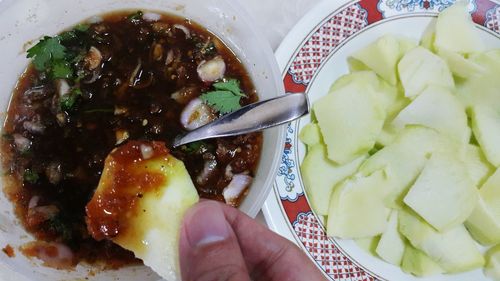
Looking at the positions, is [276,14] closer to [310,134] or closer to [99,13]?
[310,134]

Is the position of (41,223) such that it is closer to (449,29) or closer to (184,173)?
(184,173)

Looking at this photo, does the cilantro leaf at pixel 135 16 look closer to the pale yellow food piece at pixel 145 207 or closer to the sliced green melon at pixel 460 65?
the pale yellow food piece at pixel 145 207

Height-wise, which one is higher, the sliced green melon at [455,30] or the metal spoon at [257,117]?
the sliced green melon at [455,30]

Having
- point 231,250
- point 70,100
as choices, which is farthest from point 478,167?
point 70,100

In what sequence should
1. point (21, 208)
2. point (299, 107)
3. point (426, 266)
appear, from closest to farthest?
point (299, 107) → point (21, 208) → point (426, 266)

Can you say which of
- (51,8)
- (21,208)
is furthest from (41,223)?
(51,8)

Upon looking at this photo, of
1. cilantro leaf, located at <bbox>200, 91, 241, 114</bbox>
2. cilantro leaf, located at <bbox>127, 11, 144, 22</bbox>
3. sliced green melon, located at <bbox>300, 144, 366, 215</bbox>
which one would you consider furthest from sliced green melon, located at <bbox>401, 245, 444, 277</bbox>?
cilantro leaf, located at <bbox>127, 11, 144, 22</bbox>

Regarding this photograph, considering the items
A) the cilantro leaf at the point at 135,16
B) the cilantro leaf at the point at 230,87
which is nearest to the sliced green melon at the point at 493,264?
the cilantro leaf at the point at 230,87
